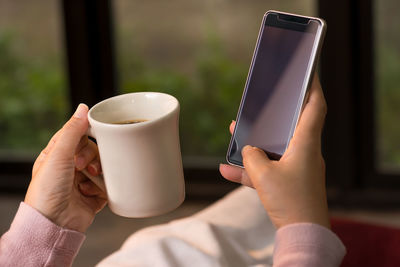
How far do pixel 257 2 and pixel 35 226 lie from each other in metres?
1.51

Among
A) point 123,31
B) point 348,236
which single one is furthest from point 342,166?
point 348,236

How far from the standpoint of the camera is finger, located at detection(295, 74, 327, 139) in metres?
0.83

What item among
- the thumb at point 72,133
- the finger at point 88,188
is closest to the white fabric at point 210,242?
the finger at point 88,188

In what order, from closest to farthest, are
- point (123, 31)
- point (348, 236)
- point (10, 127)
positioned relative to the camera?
point (348, 236) < point (123, 31) < point (10, 127)

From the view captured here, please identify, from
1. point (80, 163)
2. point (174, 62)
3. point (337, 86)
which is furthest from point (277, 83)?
point (174, 62)

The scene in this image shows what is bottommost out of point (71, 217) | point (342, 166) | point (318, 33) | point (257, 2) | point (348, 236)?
point (342, 166)

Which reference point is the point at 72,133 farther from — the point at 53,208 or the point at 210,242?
the point at 210,242

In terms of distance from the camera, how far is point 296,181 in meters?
0.80

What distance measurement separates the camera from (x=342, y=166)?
90.5 inches

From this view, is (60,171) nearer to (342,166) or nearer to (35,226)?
(35,226)

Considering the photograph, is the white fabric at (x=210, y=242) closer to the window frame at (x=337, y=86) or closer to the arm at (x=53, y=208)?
the arm at (x=53, y=208)

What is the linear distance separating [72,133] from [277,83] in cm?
31

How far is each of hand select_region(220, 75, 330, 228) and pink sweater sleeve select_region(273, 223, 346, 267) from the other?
1 cm

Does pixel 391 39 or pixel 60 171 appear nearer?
pixel 60 171
